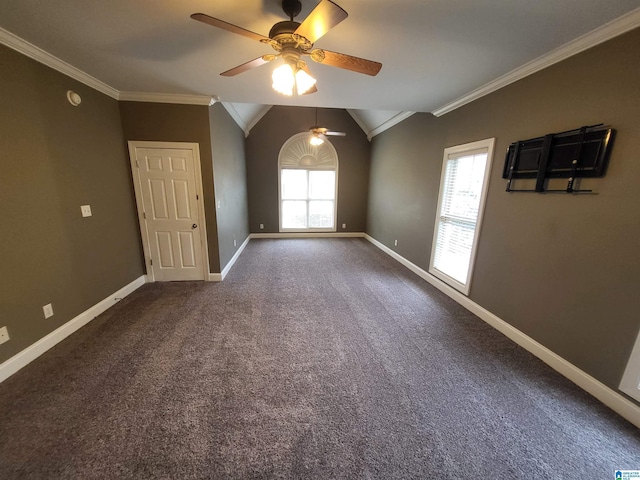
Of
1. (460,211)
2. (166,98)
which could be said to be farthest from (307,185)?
(460,211)

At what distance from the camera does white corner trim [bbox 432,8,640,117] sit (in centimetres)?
154

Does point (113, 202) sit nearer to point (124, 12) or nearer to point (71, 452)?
point (124, 12)

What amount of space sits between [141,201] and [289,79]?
2.81 metres

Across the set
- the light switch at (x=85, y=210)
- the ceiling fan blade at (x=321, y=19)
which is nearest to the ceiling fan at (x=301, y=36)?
the ceiling fan blade at (x=321, y=19)

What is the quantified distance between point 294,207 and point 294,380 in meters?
5.21

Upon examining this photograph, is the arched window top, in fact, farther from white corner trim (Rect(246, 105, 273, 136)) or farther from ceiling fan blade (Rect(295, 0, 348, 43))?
ceiling fan blade (Rect(295, 0, 348, 43))

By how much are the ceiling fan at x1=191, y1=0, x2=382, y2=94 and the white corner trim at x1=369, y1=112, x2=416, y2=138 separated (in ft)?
10.4

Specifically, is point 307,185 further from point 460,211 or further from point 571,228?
point 571,228

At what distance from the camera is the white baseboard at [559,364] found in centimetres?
162

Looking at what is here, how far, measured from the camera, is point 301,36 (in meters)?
1.43

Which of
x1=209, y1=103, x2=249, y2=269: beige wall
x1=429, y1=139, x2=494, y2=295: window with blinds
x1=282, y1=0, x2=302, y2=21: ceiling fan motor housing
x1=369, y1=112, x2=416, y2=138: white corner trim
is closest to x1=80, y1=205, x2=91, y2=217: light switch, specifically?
x1=209, y1=103, x2=249, y2=269: beige wall

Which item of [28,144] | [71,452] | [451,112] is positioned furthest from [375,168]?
[71,452]

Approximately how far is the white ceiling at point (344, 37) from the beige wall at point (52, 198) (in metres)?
0.38

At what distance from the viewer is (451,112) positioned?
329cm
